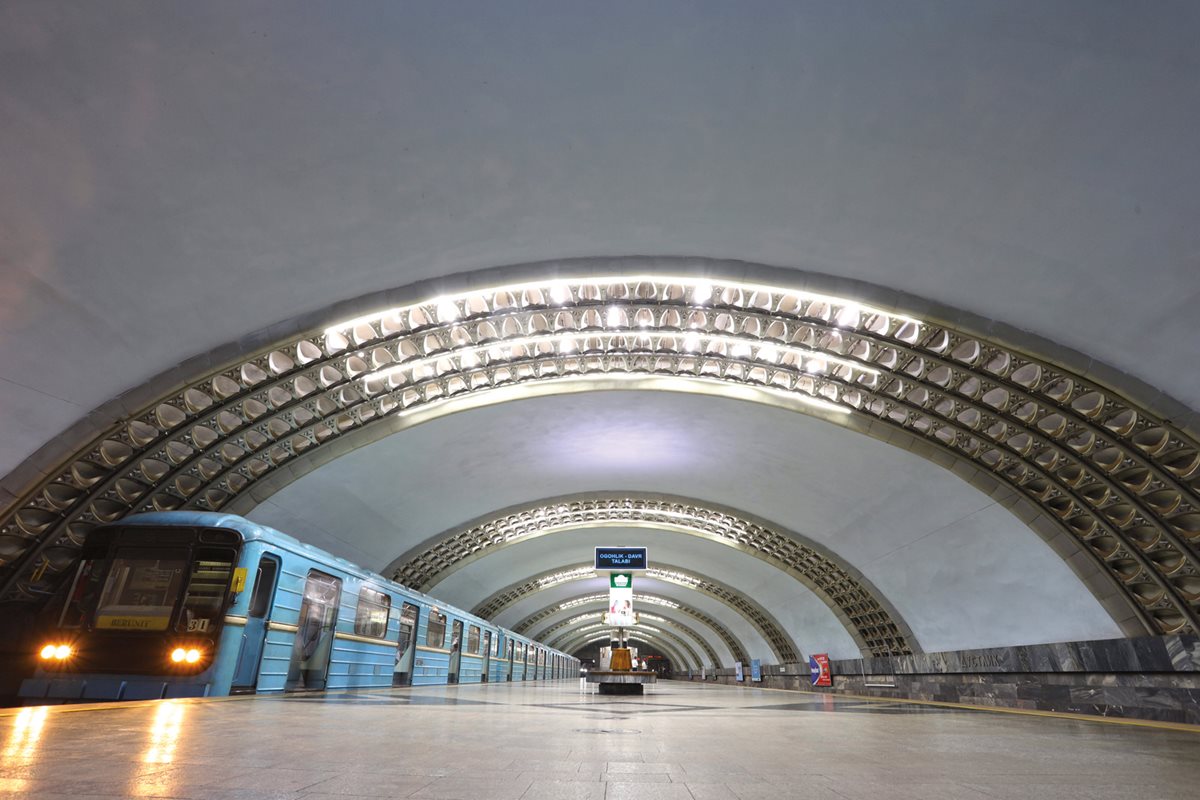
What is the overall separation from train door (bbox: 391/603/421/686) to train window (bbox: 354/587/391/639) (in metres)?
1.31

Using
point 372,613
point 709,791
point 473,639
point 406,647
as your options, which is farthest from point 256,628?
point 473,639

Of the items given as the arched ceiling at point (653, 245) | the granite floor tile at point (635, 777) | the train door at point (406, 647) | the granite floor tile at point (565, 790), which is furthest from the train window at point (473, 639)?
the granite floor tile at point (565, 790)

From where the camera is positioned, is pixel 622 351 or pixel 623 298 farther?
pixel 622 351

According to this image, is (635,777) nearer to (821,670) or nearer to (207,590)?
(207,590)

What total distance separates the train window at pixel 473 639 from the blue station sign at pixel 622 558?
5682 mm

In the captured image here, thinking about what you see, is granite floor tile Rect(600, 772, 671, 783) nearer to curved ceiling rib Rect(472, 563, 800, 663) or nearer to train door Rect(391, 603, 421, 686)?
train door Rect(391, 603, 421, 686)

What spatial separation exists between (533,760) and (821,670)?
31059 millimetres

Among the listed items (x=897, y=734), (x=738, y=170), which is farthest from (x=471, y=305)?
(x=897, y=734)

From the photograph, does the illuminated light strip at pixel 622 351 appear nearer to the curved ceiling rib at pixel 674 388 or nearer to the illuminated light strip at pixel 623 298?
the curved ceiling rib at pixel 674 388

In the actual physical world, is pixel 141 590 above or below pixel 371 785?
above

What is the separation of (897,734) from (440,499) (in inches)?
689

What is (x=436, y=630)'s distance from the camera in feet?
70.2

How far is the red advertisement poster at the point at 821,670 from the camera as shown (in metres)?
30.8

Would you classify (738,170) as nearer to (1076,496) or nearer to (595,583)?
(1076,496)
